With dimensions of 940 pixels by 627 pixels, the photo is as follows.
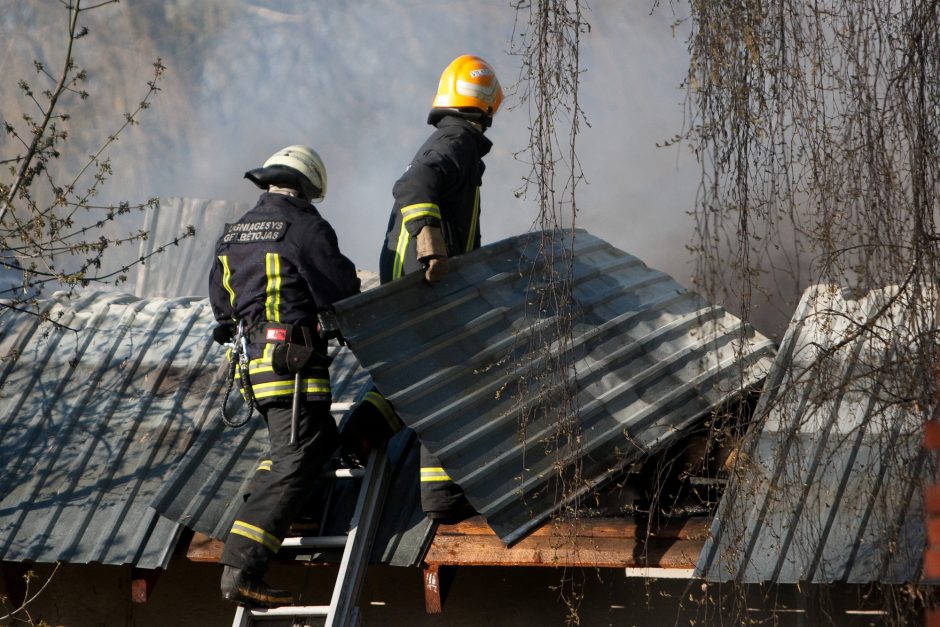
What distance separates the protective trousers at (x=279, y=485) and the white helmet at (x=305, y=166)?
104cm

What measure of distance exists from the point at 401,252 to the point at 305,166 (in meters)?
0.62

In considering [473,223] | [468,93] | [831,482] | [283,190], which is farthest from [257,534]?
[468,93]

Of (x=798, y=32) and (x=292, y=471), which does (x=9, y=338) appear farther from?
(x=798, y=32)

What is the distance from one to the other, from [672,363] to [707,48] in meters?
2.00

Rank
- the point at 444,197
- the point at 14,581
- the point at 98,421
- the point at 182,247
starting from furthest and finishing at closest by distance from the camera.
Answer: the point at 182,247
the point at 98,421
the point at 14,581
the point at 444,197

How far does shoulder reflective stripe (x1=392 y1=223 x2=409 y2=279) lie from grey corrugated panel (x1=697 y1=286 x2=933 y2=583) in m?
1.77

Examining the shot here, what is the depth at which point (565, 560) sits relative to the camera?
451 cm

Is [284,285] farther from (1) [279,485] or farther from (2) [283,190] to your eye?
(1) [279,485]

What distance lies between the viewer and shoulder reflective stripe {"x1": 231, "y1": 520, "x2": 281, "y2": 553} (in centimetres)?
445

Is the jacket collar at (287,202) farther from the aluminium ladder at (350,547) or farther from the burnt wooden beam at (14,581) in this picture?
the burnt wooden beam at (14,581)

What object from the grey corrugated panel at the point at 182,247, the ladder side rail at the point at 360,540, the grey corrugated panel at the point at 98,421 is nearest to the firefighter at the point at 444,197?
the ladder side rail at the point at 360,540

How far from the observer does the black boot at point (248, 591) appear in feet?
14.5

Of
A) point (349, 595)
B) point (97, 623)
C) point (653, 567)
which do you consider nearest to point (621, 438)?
point (653, 567)

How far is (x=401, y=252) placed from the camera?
536cm
